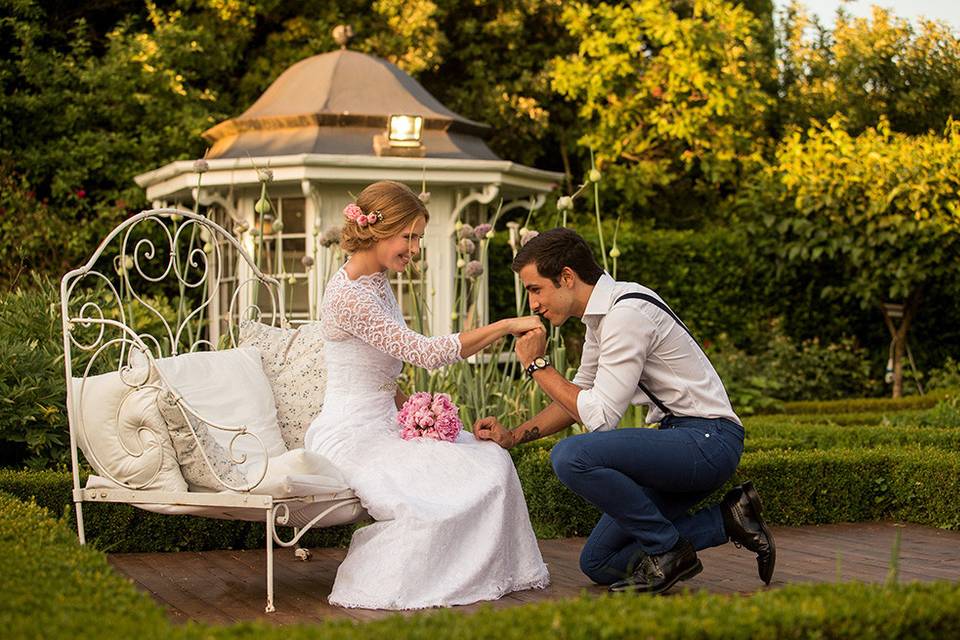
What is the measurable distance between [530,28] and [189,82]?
4.78 meters

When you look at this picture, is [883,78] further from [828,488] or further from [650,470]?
[650,470]

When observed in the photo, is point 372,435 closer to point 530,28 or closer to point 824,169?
point 824,169

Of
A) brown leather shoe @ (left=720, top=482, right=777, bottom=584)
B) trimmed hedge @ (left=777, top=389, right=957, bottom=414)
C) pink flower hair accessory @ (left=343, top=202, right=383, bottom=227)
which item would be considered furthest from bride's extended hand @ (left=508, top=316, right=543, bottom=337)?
trimmed hedge @ (left=777, top=389, right=957, bottom=414)

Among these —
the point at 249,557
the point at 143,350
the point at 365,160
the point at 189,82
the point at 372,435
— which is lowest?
the point at 249,557

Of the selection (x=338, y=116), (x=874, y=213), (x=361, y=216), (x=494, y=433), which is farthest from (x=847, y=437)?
(x=338, y=116)

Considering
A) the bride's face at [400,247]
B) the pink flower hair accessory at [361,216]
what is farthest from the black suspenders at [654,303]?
the pink flower hair accessory at [361,216]

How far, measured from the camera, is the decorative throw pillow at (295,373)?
17.5 feet

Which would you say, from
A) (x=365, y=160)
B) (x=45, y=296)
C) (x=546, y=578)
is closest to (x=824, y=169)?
(x=365, y=160)

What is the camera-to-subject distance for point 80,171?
1359 cm

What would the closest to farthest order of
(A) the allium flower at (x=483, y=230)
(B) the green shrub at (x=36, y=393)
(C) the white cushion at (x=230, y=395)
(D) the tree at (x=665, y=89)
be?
(C) the white cushion at (x=230, y=395), (B) the green shrub at (x=36, y=393), (A) the allium flower at (x=483, y=230), (D) the tree at (x=665, y=89)

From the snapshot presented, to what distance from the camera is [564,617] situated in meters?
2.80

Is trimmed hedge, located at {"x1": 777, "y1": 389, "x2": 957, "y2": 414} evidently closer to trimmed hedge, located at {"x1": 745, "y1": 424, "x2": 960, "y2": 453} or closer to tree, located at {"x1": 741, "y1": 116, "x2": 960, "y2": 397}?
tree, located at {"x1": 741, "y1": 116, "x2": 960, "y2": 397}

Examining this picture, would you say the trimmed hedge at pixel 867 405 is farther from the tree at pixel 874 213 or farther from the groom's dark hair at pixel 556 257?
the groom's dark hair at pixel 556 257

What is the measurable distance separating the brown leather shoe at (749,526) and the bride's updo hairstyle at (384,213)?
152cm
